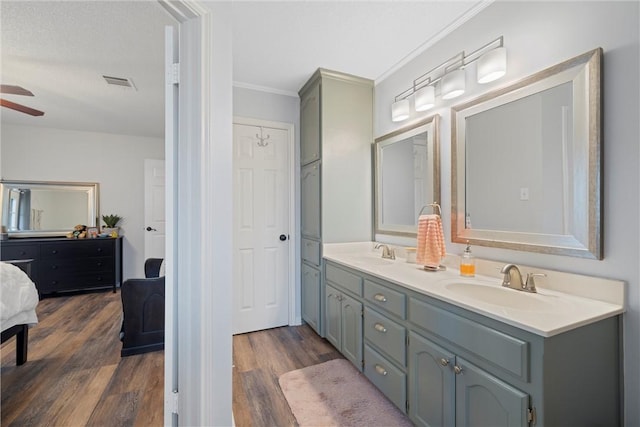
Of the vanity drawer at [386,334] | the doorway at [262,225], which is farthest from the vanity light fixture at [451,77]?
the vanity drawer at [386,334]

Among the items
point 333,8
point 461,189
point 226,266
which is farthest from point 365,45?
point 226,266

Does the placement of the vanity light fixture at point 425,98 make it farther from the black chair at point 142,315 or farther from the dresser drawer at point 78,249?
the dresser drawer at point 78,249

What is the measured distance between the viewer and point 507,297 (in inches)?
54.3

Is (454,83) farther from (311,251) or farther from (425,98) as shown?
(311,251)

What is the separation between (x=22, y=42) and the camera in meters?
1.97

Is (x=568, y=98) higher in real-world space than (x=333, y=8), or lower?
lower

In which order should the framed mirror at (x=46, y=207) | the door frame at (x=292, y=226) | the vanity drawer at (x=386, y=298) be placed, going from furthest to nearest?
1. the framed mirror at (x=46, y=207)
2. the door frame at (x=292, y=226)
3. the vanity drawer at (x=386, y=298)

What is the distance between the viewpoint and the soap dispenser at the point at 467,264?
5.35ft

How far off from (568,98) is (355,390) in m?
1.98

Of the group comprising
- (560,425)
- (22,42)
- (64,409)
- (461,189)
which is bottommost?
(64,409)

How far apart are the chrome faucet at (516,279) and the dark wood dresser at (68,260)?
471cm

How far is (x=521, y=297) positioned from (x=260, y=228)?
85.4 inches

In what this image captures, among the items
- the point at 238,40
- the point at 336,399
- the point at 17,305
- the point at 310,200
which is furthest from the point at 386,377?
the point at 17,305

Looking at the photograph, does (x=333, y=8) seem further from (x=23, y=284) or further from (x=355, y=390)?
(x=23, y=284)
